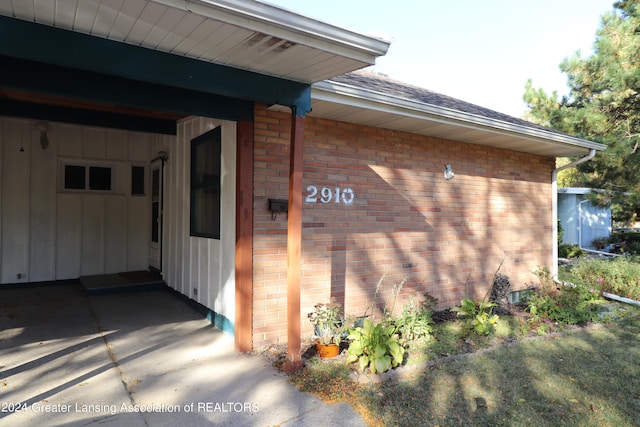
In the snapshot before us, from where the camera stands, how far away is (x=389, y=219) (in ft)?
17.4

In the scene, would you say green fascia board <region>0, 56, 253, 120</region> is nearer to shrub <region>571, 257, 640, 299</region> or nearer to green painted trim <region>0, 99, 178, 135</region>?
green painted trim <region>0, 99, 178, 135</region>

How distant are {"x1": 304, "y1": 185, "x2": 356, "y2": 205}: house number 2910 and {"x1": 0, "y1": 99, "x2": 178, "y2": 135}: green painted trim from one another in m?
2.92

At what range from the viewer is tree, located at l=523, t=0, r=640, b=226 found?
763 cm

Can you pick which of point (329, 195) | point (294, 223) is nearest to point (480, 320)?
point (329, 195)

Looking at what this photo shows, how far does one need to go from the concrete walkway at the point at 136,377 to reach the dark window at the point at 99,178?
277 cm

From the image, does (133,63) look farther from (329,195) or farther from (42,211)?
(42,211)

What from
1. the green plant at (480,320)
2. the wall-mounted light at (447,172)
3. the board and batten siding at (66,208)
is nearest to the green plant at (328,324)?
the green plant at (480,320)

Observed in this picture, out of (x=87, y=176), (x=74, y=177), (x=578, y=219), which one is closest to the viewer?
(x=74, y=177)

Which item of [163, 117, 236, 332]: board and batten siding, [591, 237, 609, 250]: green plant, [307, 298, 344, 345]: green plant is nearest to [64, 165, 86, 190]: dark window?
[163, 117, 236, 332]: board and batten siding

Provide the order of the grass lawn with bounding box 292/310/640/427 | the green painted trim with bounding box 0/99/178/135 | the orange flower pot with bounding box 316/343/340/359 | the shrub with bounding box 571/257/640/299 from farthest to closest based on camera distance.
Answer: the shrub with bounding box 571/257/640/299 < the green painted trim with bounding box 0/99/178/135 < the orange flower pot with bounding box 316/343/340/359 < the grass lawn with bounding box 292/310/640/427

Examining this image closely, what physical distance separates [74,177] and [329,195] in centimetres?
530

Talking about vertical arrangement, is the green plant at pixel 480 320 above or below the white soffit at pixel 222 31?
below

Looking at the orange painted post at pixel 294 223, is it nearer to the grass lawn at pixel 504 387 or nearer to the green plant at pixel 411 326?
the grass lawn at pixel 504 387

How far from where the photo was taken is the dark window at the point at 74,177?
708cm
